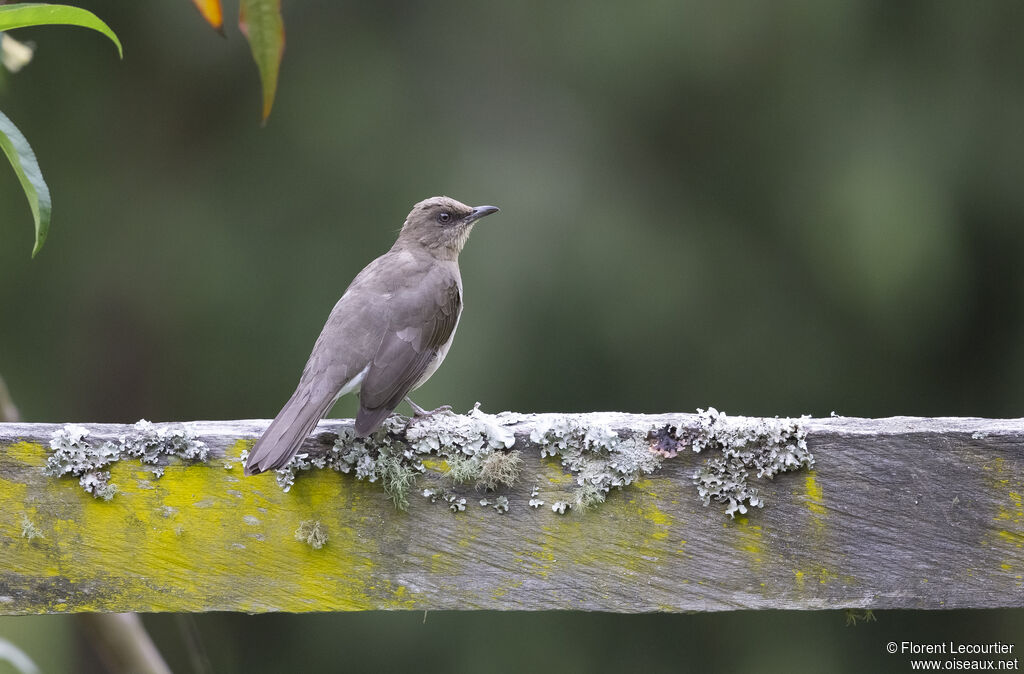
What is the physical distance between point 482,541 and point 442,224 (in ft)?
8.99

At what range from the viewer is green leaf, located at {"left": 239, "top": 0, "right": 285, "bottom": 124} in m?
1.30

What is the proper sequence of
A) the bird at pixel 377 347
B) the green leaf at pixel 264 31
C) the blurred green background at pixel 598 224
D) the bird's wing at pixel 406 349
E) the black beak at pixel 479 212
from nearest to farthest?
1. the green leaf at pixel 264 31
2. the bird at pixel 377 347
3. the bird's wing at pixel 406 349
4. the black beak at pixel 479 212
5. the blurred green background at pixel 598 224

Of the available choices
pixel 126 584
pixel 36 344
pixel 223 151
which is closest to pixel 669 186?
pixel 223 151

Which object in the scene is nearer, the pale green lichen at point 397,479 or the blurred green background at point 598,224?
the pale green lichen at point 397,479

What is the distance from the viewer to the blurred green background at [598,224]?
18.8ft

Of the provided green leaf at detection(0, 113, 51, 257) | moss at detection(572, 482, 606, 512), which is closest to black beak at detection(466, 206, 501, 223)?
moss at detection(572, 482, 606, 512)

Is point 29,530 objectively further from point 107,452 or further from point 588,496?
point 588,496

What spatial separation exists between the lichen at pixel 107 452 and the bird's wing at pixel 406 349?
1.34 ft

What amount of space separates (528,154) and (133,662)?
3674 millimetres

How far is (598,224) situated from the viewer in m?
5.98

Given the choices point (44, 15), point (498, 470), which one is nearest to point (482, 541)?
point (498, 470)

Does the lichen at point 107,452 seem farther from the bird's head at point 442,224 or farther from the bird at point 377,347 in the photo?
the bird's head at point 442,224

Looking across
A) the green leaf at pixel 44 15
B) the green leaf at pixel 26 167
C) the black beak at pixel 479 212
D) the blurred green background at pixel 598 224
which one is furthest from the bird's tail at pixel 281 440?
the blurred green background at pixel 598 224

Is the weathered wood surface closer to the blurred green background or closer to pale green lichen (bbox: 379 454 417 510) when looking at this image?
pale green lichen (bbox: 379 454 417 510)
